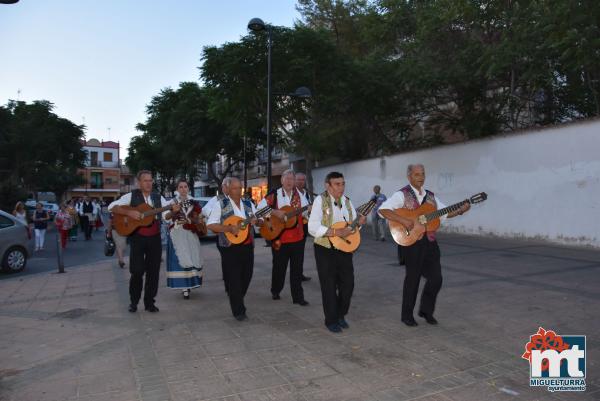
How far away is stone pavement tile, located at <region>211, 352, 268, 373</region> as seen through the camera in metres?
4.15

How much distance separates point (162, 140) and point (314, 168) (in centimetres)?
1070

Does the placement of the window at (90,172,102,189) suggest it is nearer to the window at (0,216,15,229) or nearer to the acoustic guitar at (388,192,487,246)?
the window at (0,216,15,229)

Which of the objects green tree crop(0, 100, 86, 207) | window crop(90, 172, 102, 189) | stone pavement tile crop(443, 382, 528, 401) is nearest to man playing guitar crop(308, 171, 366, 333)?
stone pavement tile crop(443, 382, 528, 401)

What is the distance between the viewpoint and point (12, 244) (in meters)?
10.9

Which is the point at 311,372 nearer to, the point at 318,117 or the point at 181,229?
the point at 181,229

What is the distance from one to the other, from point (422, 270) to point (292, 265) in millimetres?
1957

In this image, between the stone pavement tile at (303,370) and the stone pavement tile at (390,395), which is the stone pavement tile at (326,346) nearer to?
the stone pavement tile at (303,370)

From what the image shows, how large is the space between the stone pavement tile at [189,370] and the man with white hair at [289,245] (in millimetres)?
2389

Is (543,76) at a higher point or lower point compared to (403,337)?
higher

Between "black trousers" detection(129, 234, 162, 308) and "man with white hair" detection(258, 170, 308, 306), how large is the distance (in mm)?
1501

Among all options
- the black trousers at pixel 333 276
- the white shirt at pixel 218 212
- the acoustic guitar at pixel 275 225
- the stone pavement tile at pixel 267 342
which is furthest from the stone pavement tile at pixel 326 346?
the acoustic guitar at pixel 275 225

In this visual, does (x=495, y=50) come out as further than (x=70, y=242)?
No

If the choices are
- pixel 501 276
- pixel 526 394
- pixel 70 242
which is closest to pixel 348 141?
pixel 70 242

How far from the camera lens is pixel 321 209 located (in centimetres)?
513
